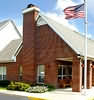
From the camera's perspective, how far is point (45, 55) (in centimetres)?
2125

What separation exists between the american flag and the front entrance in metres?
7.01

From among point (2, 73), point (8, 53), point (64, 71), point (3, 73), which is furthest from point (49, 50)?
point (2, 73)

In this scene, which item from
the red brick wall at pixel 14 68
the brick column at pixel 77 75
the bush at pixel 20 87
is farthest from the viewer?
the red brick wall at pixel 14 68

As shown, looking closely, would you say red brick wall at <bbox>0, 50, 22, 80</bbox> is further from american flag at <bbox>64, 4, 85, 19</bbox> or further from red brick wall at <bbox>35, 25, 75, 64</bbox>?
american flag at <bbox>64, 4, 85, 19</bbox>

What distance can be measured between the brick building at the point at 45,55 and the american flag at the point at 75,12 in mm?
3372

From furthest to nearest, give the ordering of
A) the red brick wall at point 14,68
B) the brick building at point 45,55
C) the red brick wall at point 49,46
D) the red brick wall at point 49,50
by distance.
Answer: the red brick wall at point 14,68
the red brick wall at point 49,50
the red brick wall at point 49,46
the brick building at point 45,55

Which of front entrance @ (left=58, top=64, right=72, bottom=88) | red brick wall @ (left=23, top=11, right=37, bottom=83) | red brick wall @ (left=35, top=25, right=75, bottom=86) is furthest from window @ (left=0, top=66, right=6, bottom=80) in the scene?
front entrance @ (left=58, top=64, right=72, bottom=88)

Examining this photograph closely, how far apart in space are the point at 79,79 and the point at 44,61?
492cm

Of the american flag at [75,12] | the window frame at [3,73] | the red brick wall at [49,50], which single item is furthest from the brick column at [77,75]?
the window frame at [3,73]

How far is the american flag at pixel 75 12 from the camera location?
52.6 feet

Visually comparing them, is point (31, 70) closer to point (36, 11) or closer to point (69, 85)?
point (69, 85)

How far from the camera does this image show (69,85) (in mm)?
22422

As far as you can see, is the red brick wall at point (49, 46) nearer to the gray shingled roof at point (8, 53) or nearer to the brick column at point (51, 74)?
the brick column at point (51, 74)

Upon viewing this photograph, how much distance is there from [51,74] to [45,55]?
2.11m
